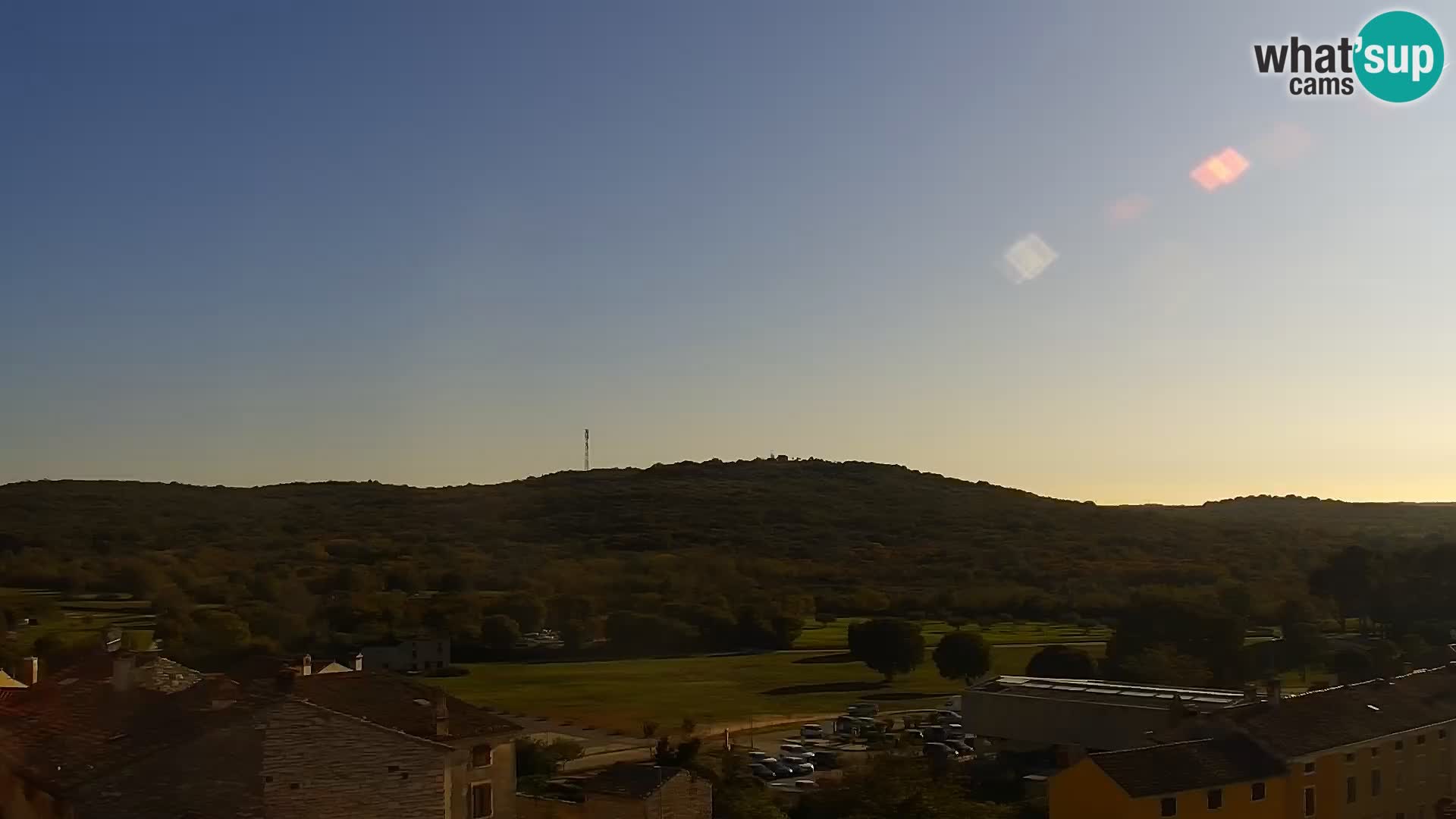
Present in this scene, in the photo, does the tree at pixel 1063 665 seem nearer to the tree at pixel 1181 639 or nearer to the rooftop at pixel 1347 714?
the tree at pixel 1181 639

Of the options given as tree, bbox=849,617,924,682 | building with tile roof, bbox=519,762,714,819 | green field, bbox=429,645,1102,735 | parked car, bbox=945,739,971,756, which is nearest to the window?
building with tile roof, bbox=519,762,714,819

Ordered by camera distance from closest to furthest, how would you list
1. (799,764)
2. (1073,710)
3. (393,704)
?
(393,704) < (1073,710) < (799,764)

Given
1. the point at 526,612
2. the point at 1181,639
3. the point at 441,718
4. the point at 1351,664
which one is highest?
the point at 441,718

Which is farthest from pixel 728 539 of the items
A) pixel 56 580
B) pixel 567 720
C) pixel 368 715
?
pixel 368 715

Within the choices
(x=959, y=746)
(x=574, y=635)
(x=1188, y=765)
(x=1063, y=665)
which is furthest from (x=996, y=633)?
(x=1188, y=765)

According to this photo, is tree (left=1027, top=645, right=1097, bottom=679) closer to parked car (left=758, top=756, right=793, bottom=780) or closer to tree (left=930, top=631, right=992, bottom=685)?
tree (left=930, top=631, right=992, bottom=685)

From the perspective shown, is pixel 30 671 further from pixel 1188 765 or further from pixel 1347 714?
pixel 1347 714

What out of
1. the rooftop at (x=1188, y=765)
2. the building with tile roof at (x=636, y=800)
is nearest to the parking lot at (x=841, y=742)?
the building with tile roof at (x=636, y=800)
